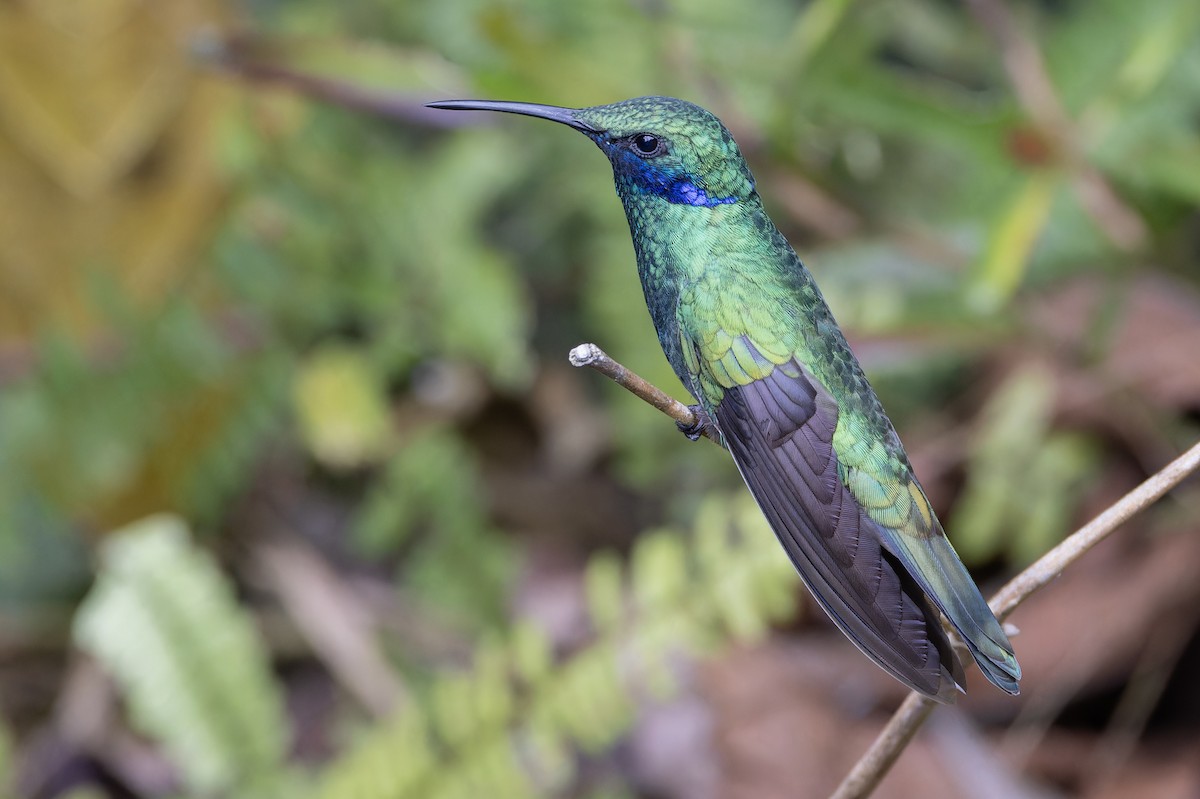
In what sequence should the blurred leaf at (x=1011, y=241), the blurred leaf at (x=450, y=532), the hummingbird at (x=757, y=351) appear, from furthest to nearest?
the blurred leaf at (x=450, y=532)
the blurred leaf at (x=1011, y=241)
the hummingbird at (x=757, y=351)

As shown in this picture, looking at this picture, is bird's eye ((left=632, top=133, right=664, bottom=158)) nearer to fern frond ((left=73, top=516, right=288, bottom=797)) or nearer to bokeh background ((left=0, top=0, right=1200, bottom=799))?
bokeh background ((left=0, top=0, right=1200, bottom=799))

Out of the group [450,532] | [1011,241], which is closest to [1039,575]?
[1011,241]

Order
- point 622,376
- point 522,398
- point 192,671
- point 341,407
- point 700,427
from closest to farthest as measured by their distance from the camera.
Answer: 1. point 622,376
2. point 700,427
3. point 192,671
4. point 341,407
5. point 522,398

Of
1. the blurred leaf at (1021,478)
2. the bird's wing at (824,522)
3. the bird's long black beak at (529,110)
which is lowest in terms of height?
the blurred leaf at (1021,478)

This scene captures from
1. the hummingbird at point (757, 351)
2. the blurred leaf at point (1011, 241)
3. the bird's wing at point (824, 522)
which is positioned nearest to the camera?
the bird's wing at point (824, 522)

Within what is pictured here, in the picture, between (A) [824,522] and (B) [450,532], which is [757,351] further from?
(B) [450,532]

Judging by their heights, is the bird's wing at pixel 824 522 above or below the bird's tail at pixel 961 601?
above

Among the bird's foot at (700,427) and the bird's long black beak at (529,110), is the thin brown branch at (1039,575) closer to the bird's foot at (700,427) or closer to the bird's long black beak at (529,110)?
the bird's foot at (700,427)

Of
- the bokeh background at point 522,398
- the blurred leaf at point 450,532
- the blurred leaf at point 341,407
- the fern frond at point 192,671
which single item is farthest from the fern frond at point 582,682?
the blurred leaf at point 341,407
